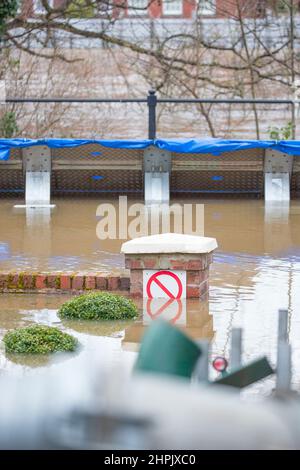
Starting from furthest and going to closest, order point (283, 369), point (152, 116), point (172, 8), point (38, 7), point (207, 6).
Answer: point (172, 8)
point (207, 6)
point (38, 7)
point (152, 116)
point (283, 369)

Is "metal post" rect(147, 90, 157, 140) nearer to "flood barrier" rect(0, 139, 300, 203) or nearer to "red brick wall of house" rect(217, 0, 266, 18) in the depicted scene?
"flood barrier" rect(0, 139, 300, 203)

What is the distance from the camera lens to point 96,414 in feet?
6.68

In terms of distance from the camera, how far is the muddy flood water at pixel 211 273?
24.2 ft

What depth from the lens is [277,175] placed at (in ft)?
54.6

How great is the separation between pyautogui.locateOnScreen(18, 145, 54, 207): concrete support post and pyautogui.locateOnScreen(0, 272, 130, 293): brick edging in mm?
7067

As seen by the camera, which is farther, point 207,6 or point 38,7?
point 207,6

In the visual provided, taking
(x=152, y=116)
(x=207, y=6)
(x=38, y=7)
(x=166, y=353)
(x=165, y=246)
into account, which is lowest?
(x=165, y=246)

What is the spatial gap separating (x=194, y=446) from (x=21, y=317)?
637 cm

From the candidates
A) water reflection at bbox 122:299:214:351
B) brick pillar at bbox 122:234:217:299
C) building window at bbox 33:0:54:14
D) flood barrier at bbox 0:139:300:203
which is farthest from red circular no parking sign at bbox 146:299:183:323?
building window at bbox 33:0:54:14

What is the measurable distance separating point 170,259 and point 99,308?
83cm

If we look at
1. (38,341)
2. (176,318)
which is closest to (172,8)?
(176,318)

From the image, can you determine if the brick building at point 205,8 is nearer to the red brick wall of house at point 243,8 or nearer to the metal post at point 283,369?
the red brick wall of house at point 243,8

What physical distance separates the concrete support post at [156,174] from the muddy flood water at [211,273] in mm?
582

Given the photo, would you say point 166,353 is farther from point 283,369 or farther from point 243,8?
point 243,8
